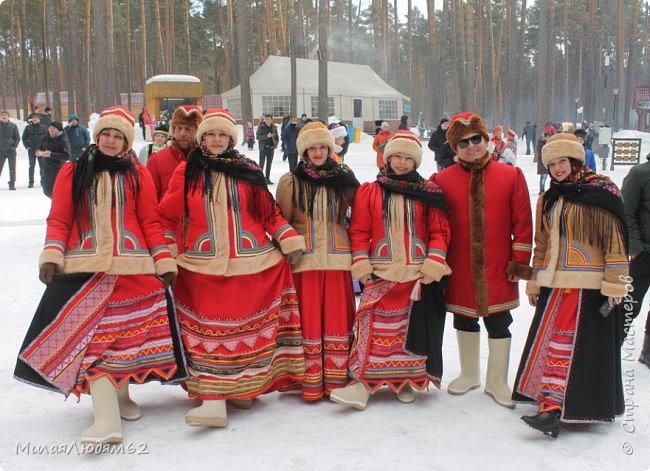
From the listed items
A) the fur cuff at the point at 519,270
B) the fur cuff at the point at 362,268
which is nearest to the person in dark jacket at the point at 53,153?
the fur cuff at the point at 362,268

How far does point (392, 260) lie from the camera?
3377mm

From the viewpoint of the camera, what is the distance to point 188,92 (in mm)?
25250

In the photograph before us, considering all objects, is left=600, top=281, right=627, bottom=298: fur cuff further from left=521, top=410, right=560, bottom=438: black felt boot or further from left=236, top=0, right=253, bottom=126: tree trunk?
left=236, top=0, right=253, bottom=126: tree trunk

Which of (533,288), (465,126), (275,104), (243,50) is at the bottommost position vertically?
(533,288)

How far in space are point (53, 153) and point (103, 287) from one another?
6.94 m

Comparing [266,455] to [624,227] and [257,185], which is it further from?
[624,227]

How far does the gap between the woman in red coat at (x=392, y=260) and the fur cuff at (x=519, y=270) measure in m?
0.33

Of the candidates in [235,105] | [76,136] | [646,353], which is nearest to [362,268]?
[646,353]

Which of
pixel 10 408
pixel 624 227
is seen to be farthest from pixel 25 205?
pixel 624 227

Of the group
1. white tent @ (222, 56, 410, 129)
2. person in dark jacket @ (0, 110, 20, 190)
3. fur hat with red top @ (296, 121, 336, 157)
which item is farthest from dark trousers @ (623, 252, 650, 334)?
white tent @ (222, 56, 410, 129)

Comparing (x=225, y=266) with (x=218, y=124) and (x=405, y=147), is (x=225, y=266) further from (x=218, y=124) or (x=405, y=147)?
(x=405, y=147)

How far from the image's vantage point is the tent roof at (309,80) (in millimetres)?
27922

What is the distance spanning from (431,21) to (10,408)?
97.7 ft

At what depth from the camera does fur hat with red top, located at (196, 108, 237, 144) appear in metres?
3.28
